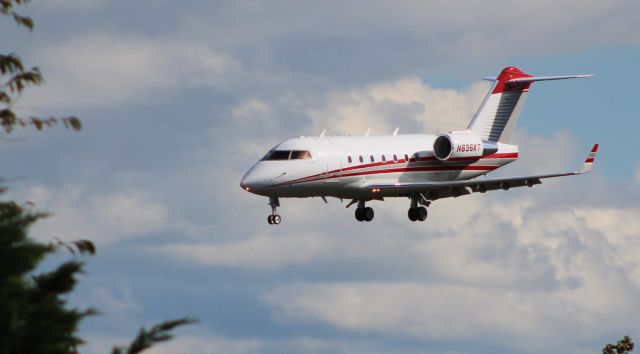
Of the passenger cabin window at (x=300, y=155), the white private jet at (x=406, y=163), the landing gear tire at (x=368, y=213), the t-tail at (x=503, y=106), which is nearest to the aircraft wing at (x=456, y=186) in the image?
the white private jet at (x=406, y=163)

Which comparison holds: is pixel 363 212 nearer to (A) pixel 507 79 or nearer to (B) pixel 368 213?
(B) pixel 368 213

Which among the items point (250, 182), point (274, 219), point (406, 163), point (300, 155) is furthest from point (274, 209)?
point (406, 163)

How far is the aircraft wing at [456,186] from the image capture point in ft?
225

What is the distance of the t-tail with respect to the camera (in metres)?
77.1

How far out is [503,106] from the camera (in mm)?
77875

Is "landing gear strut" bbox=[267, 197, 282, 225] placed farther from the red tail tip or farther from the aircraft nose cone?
the red tail tip

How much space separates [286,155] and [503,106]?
18214mm

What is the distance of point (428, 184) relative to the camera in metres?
69.4

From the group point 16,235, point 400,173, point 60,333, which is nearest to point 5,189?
point 16,235

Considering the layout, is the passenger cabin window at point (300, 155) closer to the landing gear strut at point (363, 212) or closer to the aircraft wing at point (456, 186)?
the aircraft wing at point (456, 186)

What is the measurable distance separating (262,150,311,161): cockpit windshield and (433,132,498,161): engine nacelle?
9.03 m

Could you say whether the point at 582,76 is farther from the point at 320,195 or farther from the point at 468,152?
the point at 320,195

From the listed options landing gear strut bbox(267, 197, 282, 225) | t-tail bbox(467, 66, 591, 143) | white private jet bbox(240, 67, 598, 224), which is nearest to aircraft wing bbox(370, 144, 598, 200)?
white private jet bbox(240, 67, 598, 224)

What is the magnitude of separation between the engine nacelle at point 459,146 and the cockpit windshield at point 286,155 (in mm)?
9034
